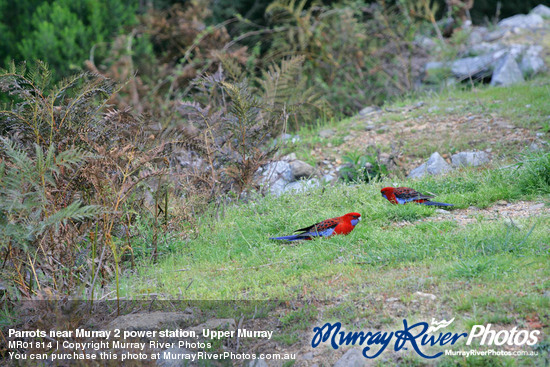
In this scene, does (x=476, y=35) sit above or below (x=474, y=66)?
above

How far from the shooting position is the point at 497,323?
9.11 ft

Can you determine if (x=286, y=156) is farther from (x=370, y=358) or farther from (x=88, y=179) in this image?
(x=370, y=358)

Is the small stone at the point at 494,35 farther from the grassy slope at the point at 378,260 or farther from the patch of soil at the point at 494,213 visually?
the patch of soil at the point at 494,213

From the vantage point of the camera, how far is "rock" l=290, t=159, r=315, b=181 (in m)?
6.41

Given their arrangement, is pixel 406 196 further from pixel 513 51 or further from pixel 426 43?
pixel 426 43

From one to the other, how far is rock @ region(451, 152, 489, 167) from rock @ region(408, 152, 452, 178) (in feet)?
0.48

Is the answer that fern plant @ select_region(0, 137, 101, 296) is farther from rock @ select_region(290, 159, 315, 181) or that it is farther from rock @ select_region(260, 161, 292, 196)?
rock @ select_region(290, 159, 315, 181)

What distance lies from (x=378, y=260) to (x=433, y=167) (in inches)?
105

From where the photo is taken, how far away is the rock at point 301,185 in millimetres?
5702

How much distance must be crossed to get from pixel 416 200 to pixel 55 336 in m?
3.09

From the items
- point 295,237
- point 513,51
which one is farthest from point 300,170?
point 513,51

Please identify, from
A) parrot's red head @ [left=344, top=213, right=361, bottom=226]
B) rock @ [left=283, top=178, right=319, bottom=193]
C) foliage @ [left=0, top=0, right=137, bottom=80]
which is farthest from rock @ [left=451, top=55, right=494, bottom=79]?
foliage @ [left=0, top=0, right=137, bottom=80]

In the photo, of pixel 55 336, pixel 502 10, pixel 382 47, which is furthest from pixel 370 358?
pixel 502 10

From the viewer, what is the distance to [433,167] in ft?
19.9
